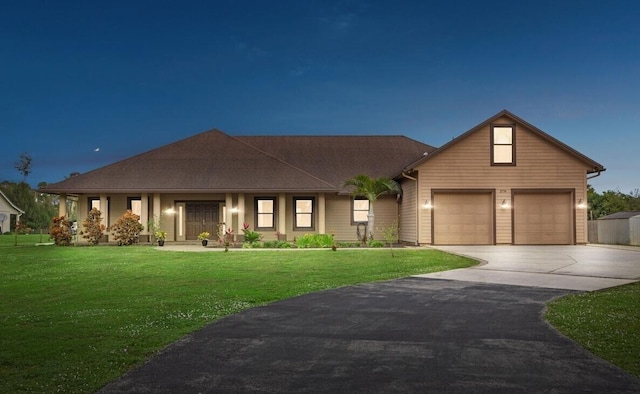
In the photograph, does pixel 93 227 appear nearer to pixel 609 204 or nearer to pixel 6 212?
pixel 609 204

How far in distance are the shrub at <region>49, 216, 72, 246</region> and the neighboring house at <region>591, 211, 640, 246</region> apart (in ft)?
91.2

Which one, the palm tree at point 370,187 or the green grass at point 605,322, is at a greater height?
the palm tree at point 370,187

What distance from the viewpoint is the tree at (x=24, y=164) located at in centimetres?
8538

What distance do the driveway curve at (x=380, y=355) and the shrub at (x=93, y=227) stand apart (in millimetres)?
20275

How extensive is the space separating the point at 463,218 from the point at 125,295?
18.5 m

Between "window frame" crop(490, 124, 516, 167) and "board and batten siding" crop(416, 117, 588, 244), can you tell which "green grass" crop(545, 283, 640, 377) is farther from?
"window frame" crop(490, 124, 516, 167)

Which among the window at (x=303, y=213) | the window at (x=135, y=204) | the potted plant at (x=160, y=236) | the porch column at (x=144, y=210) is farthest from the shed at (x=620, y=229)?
the window at (x=135, y=204)

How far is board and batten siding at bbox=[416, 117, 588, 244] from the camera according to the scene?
83.6 ft

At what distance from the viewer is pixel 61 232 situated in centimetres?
2736

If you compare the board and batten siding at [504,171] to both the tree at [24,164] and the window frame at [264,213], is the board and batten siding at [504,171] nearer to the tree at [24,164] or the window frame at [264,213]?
the window frame at [264,213]

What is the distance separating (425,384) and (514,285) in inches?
293

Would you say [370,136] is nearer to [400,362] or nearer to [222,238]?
[222,238]

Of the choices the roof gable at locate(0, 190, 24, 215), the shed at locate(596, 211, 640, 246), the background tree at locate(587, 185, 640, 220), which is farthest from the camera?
the roof gable at locate(0, 190, 24, 215)

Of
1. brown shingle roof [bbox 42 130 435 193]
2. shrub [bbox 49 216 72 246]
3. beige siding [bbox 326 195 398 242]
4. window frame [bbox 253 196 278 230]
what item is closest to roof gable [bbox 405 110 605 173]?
beige siding [bbox 326 195 398 242]
